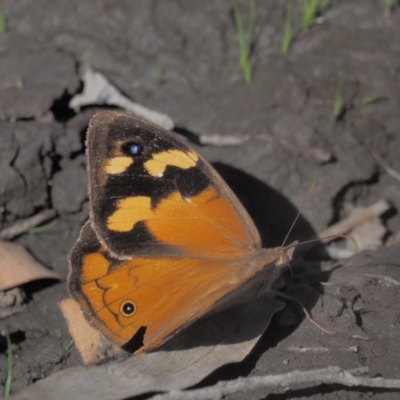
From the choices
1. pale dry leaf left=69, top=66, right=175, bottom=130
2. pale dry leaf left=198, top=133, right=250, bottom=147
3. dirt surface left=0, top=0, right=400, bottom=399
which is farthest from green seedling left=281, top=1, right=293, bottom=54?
pale dry leaf left=69, top=66, right=175, bottom=130

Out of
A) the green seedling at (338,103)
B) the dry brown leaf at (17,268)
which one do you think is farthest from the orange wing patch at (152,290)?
the green seedling at (338,103)

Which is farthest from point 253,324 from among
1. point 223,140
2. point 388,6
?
point 388,6

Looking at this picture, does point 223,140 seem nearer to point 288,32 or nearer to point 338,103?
point 338,103

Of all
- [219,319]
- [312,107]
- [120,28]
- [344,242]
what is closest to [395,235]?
[344,242]

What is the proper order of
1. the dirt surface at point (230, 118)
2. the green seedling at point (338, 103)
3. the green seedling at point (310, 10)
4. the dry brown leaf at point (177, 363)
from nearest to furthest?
the dry brown leaf at point (177, 363) → the dirt surface at point (230, 118) → the green seedling at point (338, 103) → the green seedling at point (310, 10)

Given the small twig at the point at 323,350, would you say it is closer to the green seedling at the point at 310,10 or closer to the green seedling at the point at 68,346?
the green seedling at the point at 68,346

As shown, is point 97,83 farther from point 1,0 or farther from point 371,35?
point 371,35

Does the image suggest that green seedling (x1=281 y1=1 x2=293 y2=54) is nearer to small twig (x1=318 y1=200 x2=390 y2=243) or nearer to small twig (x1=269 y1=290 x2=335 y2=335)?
small twig (x1=318 y1=200 x2=390 y2=243)
